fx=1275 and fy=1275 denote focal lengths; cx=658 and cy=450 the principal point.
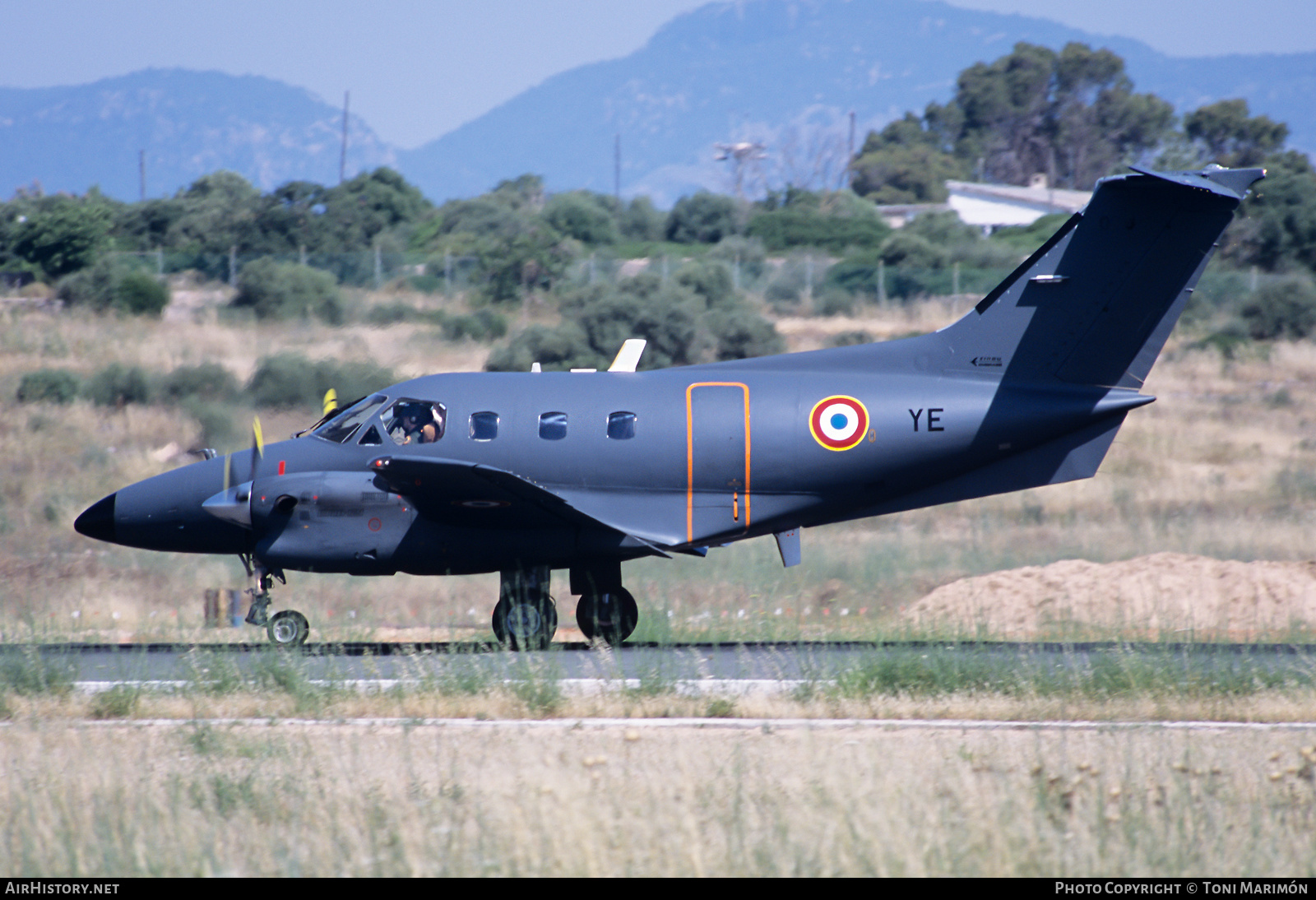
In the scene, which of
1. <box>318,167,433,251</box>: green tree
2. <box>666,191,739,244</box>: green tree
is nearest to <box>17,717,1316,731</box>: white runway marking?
<box>318,167,433,251</box>: green tree

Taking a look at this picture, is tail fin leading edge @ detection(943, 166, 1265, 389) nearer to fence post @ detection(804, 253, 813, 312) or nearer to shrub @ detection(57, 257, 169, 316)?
fence post @ detection(804, 253, 813, 312)

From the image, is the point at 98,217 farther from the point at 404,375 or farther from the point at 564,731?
the point at 564,731

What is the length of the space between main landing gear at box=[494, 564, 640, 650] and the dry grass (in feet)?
13.2

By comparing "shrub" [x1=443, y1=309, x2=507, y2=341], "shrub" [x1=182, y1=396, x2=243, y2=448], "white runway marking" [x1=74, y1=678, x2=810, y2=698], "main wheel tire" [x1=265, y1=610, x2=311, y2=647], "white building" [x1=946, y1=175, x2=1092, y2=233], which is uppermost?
"white building" [x1=946, y1=175, x2=1092, y2=233]

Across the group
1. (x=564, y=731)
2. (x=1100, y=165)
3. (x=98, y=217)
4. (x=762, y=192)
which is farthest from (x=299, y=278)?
(x=1100, y=165)

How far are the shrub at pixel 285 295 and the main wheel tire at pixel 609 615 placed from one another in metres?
30.1

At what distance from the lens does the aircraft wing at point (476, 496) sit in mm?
13234

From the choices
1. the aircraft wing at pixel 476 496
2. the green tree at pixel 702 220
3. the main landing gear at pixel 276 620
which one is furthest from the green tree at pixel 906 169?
the main landing gear at pixel 276 620

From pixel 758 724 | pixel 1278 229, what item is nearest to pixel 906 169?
pixel 1278 229

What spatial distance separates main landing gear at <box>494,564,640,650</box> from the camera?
14.2 metres

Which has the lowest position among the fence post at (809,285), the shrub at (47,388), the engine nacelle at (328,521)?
the engine nacelle at (328,521)

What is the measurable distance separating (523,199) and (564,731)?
71.9 meters

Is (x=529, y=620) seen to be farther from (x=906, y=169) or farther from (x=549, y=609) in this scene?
(x=906, y=169)

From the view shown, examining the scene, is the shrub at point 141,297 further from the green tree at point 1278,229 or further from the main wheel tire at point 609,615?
the green tree at point 1278,229
